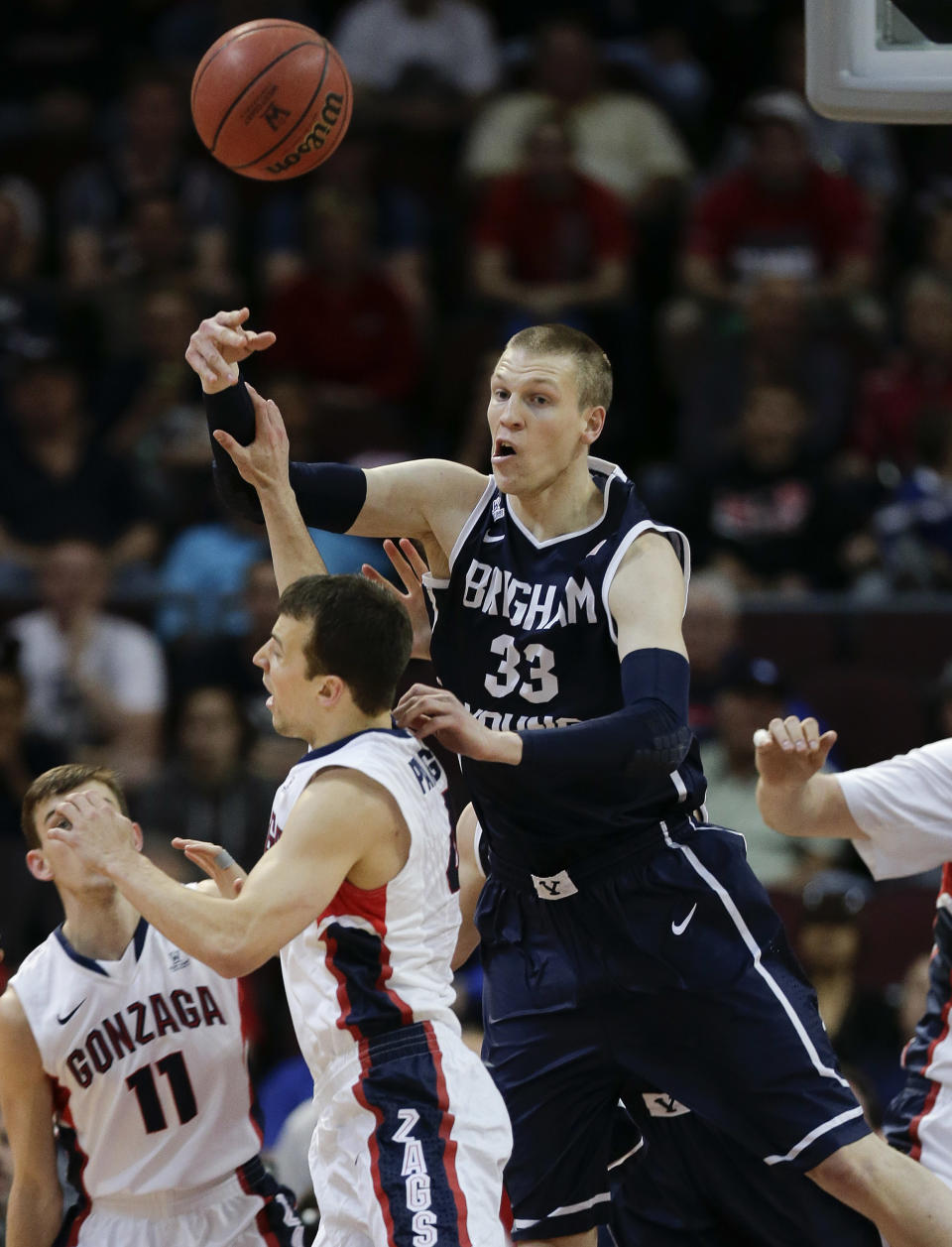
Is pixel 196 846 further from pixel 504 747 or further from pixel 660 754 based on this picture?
pixel 660 754

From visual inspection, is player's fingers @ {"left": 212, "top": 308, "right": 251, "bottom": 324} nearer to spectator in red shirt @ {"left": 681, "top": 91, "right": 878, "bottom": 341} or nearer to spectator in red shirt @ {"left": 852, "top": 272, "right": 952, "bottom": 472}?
spectator in red shirt @ {"left": 852, "top": 272, "right": 952, "bottom": 472}

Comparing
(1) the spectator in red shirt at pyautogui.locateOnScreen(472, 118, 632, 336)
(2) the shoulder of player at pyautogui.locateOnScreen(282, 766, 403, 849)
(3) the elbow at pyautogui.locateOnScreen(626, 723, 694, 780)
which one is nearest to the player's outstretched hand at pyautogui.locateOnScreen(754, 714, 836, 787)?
(3) the elbow at pyautogui.locateOnScreen(626, 723, 694, 780)

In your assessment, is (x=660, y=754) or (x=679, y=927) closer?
(x=660, y=754)

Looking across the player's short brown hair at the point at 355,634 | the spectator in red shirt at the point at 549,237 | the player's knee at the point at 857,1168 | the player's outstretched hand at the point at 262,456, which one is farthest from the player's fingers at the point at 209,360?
the spectator in red shirt at the point at 549,237

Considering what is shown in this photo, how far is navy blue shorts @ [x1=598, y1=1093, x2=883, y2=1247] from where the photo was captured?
486 centimetres

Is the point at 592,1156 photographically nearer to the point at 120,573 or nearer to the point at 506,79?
the point at 120,573

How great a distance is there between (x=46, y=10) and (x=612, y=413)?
A: 5.45 metres

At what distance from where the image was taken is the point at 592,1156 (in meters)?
4.86

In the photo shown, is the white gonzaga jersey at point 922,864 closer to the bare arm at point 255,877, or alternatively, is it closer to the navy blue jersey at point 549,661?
the navy blue jersey at point 549,661

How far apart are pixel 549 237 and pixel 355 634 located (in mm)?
7367

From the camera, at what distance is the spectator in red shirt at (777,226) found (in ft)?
36.3

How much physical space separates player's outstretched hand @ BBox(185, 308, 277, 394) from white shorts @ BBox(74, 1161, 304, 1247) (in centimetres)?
196

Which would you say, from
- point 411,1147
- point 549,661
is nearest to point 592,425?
point 549,661

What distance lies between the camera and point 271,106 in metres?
5.25
